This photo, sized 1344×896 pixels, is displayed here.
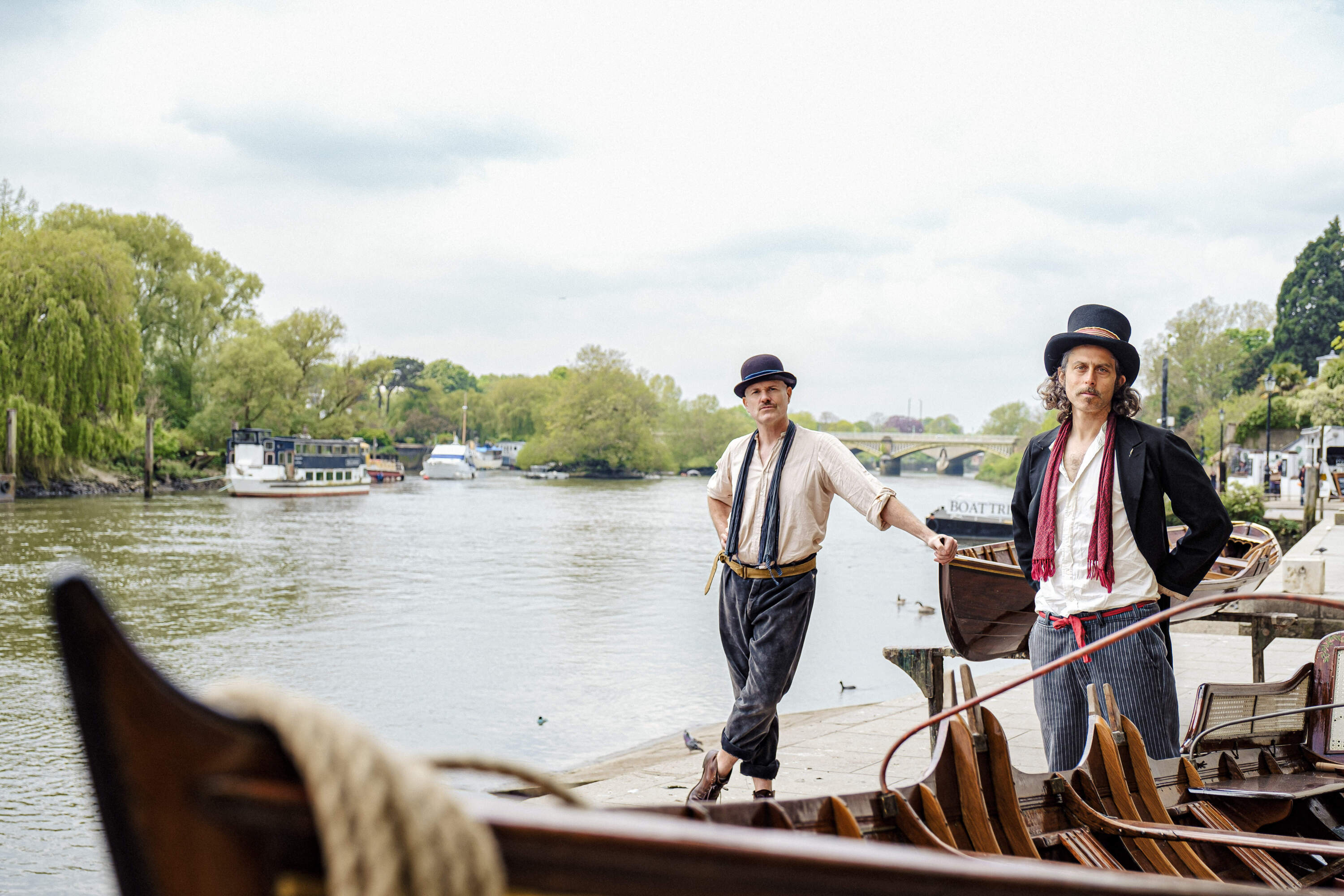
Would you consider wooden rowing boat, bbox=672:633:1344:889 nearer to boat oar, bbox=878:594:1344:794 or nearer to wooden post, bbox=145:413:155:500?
boat oar, bbox=878:594:1344:794

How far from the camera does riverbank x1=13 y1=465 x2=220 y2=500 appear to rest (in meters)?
35.6

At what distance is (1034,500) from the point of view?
371cm

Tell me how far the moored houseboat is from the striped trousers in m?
45.4

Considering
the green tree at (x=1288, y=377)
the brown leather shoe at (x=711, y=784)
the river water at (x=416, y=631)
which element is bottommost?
the river water at (x=416, y=631)

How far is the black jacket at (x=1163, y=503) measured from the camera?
3.39 m

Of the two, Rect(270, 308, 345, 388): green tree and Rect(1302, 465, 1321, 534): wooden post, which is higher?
Rect(270, 308, 345, 388): green tree

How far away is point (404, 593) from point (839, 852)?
18646 mm

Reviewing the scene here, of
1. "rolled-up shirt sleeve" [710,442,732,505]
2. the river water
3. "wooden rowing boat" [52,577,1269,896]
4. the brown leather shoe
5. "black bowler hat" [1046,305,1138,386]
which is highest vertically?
"black bowler hat" [1046,305,1138,386]

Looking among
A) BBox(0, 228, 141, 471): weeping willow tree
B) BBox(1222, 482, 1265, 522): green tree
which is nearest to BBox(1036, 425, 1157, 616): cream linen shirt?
BBox(1222, 482, 1265, 522): green tree

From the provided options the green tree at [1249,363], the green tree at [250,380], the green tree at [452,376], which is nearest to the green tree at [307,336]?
the green tree at [250,380]

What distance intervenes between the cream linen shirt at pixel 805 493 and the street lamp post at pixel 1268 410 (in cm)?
4134

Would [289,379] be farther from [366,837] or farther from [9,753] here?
[366,837]

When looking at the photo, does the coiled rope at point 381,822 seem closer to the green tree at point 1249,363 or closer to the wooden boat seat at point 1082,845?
Answer: the wooden boat seat at point 1082,845

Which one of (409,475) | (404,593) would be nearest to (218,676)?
(404,593)
